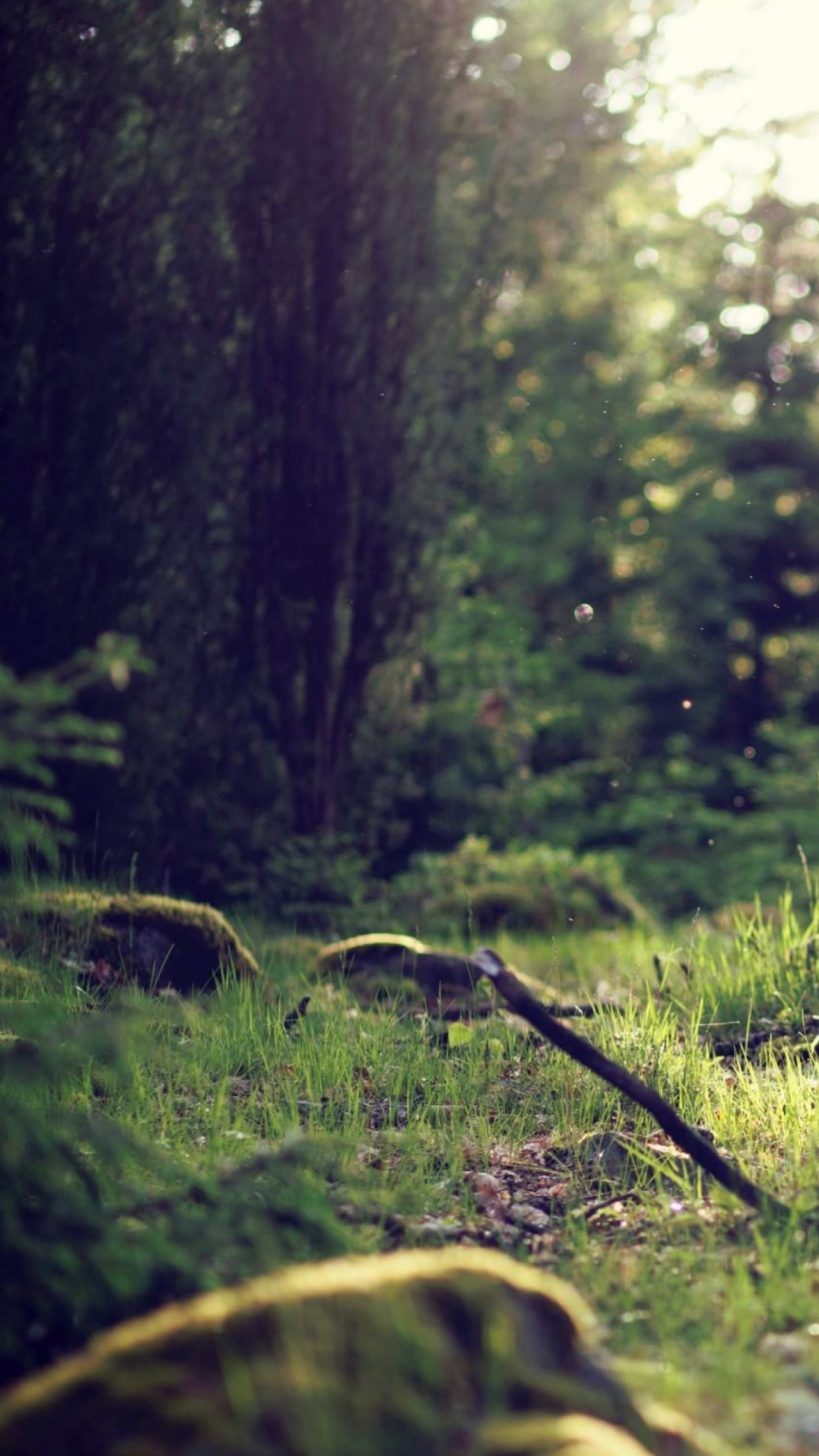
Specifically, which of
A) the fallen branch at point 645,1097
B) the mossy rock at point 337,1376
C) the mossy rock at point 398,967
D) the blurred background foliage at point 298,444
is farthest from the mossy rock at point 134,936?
the mossy rock at point 337,1376

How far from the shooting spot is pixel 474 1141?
4559 millimetres

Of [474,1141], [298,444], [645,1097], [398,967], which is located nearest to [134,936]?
[398,967]

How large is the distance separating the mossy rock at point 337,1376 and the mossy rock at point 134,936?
3.68m

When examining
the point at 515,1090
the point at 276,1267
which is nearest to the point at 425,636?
the point at 515,1090

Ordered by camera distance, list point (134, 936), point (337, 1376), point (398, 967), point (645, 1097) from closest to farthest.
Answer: point (337, 1376), point (645, 1097), point (134, 936), point (398, 967)

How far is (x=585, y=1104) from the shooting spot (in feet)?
15.3

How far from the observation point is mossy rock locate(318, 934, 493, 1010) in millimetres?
6637

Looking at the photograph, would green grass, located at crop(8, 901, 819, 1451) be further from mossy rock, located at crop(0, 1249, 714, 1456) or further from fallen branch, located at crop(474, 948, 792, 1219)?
mossy rock, located at crop(0, 1249, 714, 1456)

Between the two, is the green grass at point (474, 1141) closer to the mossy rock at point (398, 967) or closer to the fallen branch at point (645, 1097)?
the fallen branch at point (645, 1097)

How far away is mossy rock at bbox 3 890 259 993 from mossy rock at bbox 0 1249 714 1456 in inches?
145

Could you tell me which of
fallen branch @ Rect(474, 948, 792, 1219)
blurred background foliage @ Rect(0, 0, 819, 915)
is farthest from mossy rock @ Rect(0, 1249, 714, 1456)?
blurred background foliage @ Rect(0, 0, 819, 915)

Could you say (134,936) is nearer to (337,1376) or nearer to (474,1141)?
(474,1141)

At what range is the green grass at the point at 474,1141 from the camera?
2727 millimetres

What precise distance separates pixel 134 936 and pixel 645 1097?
3.04m
